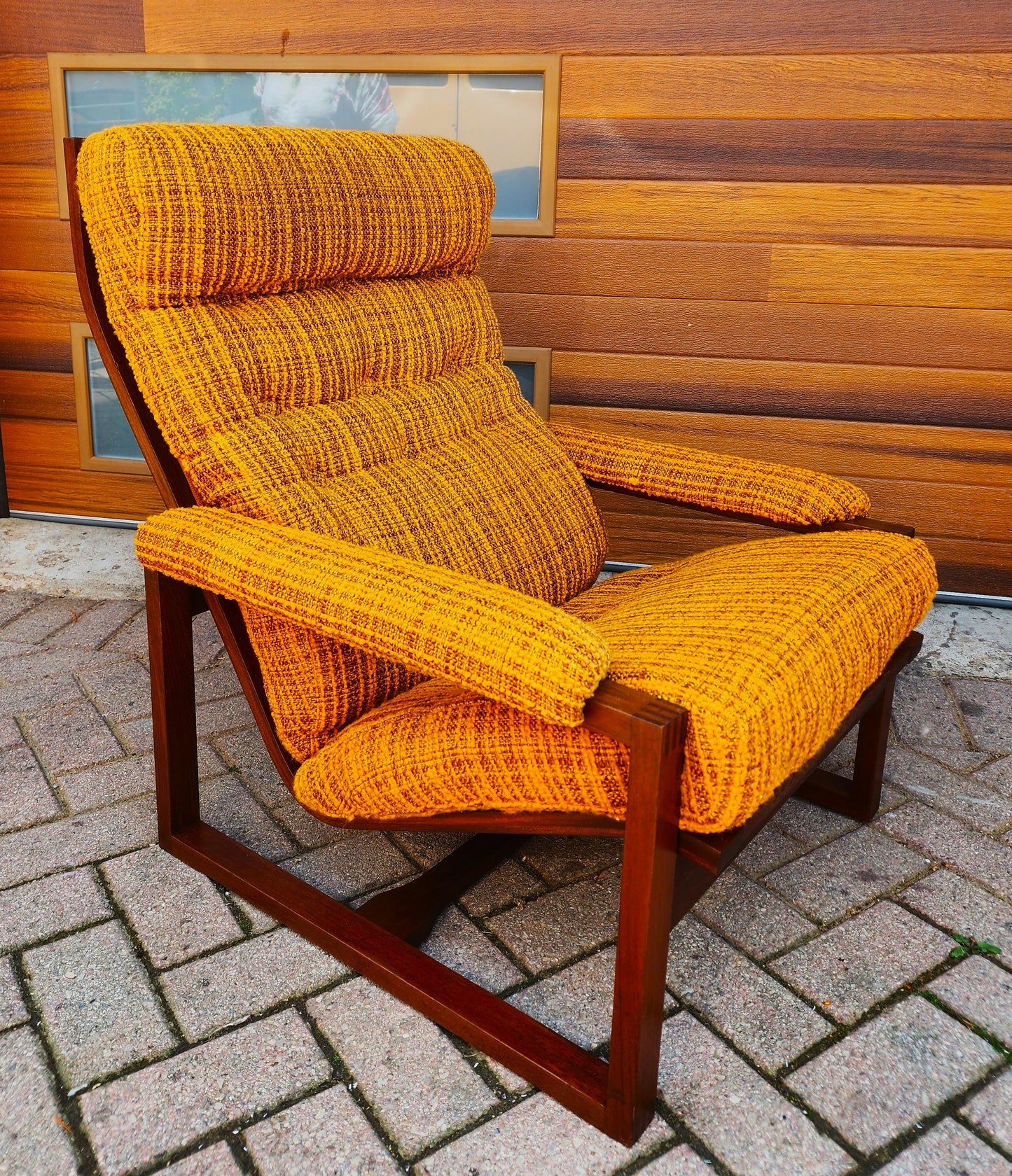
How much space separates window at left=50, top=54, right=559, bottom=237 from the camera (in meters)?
2.61

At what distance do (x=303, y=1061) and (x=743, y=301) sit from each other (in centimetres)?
205

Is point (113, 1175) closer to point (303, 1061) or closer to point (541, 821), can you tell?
point (303, 1061)

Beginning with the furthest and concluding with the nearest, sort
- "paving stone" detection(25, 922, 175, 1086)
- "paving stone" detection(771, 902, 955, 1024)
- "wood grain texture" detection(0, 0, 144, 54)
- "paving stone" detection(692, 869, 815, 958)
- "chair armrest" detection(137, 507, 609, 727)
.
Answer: "wood grain texture" detection(0, 0, 144, 54), "paving stone" detection(692, 869, 815, 958), "paving stone" detection(771, 902, 955, 1024), "paving stone" detection(25, 922, 175, 1086), "chair armrest" detection(137, 507, 609, 727)

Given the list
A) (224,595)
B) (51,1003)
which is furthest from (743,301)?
(51,1003)

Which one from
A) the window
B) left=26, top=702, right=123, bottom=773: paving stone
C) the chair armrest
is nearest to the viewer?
the chair armrest

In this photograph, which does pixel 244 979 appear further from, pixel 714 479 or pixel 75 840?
pixel 714 479

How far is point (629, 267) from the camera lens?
269cm

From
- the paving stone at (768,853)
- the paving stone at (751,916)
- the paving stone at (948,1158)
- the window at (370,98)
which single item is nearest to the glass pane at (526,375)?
the window at (370,98)

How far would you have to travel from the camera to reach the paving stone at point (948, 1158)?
119 cm

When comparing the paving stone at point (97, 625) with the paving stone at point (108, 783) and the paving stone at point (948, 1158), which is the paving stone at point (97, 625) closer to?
the paving stone at point (108, 783)

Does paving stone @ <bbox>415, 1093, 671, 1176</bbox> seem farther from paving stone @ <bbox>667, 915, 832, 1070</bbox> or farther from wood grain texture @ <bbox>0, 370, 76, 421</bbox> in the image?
wood grain texture @ <bbox>0, 370, 76, 421</bbox>

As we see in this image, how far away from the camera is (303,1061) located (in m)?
1.32

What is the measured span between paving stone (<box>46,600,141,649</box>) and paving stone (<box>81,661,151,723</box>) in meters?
0.15

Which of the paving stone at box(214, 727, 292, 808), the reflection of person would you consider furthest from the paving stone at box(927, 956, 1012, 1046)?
the reflection of person
